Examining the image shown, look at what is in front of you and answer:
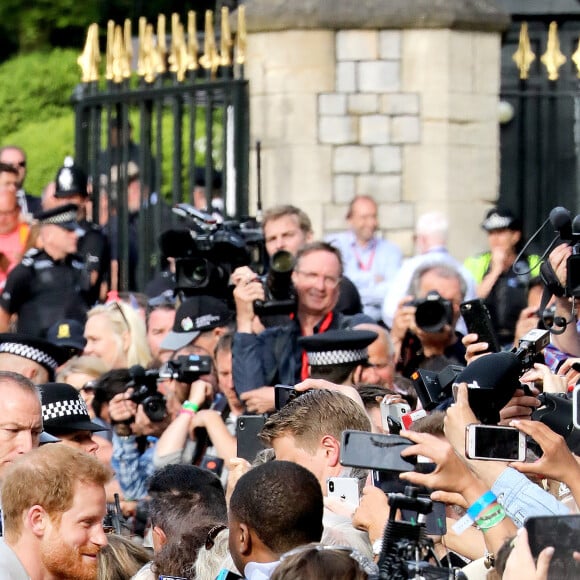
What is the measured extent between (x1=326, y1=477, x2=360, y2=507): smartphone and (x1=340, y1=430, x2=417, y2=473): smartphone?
120 cm

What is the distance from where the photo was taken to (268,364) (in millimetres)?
9438

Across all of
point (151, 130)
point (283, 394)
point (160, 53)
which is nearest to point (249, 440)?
point (283, 394)

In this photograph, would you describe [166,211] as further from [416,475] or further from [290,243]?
[416,475]

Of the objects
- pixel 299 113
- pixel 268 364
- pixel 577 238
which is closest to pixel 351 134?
pixel 299 113

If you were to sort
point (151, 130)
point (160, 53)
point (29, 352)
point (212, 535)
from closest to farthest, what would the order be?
point (212, 535) < point (29, 352) < point (160, 53) < point (151, 130)

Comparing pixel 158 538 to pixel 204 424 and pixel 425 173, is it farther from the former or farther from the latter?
pixel 425 173

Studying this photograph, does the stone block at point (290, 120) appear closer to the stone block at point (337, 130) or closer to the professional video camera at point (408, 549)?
the stone block at point (337, 130)

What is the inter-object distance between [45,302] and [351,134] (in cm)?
244

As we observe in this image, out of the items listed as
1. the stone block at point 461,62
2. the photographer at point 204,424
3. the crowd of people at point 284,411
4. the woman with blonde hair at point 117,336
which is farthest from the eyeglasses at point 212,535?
the stone block at point 461,62

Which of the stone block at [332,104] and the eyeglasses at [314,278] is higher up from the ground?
the stone block at [332,104]

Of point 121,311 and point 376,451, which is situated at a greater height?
point 376,451

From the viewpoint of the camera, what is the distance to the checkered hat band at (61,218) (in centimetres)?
1265

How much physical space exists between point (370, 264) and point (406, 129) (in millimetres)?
1107

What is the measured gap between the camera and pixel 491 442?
5523 mm
